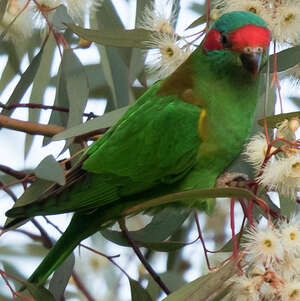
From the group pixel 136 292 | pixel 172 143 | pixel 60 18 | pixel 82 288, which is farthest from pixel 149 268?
pixel 60 18

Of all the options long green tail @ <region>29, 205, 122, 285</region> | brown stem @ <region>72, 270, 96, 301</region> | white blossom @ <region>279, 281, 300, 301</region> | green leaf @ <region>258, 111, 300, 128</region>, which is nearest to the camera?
white blossom @ <region>279, 281, 300, 301</region>

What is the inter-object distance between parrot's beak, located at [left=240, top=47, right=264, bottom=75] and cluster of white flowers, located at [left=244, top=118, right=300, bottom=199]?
6.8 inches

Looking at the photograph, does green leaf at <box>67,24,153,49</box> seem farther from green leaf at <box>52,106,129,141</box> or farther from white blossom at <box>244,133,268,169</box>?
white blossom at <box>244,133,268,169</box>

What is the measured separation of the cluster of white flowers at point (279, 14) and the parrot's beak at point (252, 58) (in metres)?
0.05

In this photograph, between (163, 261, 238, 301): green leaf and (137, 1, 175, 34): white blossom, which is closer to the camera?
(163, 261, 238, 301): green leaf

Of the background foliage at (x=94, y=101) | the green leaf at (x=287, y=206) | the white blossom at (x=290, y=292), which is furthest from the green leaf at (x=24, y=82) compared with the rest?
the white blossom at (x=290, y=292)

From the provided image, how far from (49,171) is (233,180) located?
0.43 m

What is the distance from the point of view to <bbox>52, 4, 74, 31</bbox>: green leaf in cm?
177

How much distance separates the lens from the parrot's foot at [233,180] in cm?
161

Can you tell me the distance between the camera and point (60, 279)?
71.1 inches

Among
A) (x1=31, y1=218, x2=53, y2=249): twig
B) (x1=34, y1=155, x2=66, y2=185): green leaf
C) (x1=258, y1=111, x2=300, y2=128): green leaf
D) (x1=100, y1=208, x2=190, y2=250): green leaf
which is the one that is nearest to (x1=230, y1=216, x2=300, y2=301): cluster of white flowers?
(x1=258, y1=111, x2=300, y2=128): green leaf

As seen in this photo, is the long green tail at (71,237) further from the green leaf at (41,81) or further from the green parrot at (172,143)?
the green leaf at (41,81)

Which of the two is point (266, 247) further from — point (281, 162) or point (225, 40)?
point (225, 40)

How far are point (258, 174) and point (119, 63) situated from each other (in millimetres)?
610
